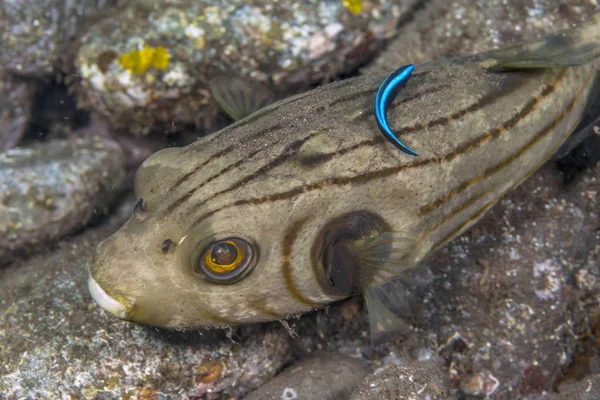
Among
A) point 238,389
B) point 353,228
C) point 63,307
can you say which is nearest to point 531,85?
point 353,228

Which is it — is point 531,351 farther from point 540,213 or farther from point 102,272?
point 102,272

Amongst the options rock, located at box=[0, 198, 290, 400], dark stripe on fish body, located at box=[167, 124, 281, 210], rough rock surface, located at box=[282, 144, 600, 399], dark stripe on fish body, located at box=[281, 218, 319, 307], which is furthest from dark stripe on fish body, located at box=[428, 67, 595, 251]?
rock, located at box=[0, 198, 290, 400]

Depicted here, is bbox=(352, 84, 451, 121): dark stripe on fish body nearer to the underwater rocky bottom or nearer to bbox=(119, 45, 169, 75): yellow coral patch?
the underwater rocky bottom

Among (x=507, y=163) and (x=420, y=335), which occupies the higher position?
(x=507, y=163)

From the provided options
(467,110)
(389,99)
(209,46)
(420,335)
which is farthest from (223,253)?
(209,46)

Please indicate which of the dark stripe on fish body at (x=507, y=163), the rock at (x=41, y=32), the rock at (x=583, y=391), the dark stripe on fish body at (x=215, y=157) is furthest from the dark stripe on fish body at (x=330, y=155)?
the rock at (x=41, y=32)

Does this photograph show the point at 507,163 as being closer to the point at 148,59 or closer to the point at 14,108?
the point at 148,59

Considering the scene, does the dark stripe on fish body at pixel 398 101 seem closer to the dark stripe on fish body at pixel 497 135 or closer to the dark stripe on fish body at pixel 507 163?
the dark stripe on fish body at pixel 497 135

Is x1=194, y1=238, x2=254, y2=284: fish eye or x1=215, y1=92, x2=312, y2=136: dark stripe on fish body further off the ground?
x1=215, y1=92, x2=312, y2=136: dark stripe on fish body
